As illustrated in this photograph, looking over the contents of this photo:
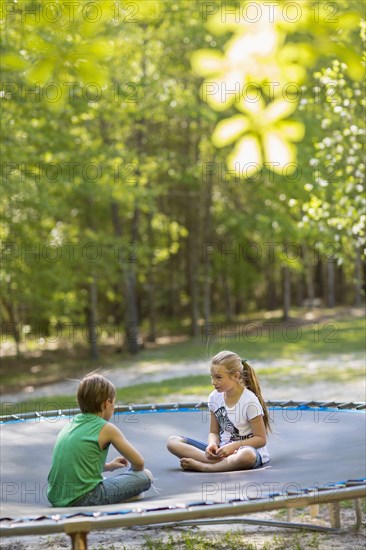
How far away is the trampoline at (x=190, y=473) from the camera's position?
10.5 feet

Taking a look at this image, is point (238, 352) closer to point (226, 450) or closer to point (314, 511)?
point (314, 511)

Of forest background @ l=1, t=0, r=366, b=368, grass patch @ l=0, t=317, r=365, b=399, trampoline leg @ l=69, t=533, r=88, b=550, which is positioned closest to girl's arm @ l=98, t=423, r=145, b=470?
trampoline leg @ l=69, t=533, r=88, b=550

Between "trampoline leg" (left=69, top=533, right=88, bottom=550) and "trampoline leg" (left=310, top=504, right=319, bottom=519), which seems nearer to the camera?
"trampoline leg" (left=69, top=533, right=88, bottom=550)

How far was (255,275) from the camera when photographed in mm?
22844

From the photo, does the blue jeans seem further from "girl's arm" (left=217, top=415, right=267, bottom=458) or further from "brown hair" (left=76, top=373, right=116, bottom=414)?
"girl's arm" (left=217, top=415, right=267, bottom=458)

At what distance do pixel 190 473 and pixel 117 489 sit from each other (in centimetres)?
69

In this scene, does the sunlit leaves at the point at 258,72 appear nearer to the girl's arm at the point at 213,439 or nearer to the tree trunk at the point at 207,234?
the girl's arm at the point at 213,439

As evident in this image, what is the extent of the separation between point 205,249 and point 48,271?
702 cm

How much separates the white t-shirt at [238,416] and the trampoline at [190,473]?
210 mm

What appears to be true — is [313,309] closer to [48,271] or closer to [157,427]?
[48,271]

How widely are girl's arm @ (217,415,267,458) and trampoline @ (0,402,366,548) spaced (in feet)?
0.44

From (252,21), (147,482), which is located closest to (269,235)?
(147,482)

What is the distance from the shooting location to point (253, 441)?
14.3 ft

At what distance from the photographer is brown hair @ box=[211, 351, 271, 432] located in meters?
4.32
